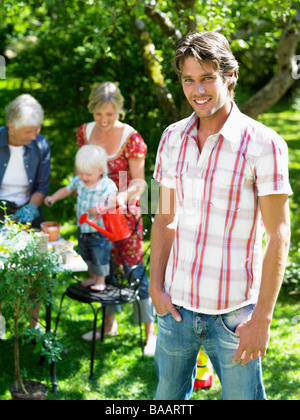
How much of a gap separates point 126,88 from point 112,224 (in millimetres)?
3298

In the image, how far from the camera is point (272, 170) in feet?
6.79

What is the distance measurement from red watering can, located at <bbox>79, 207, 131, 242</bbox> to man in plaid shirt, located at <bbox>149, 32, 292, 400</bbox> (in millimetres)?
1585

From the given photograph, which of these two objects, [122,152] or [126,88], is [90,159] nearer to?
[122,152]

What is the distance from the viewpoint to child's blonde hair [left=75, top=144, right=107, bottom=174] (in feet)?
13.2

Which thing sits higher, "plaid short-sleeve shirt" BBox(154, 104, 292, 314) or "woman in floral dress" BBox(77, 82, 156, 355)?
"woman in floral dress" BBox(77, 82, 156, 355)

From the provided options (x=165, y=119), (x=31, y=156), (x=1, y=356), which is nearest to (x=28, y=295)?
(x=1, y=356)

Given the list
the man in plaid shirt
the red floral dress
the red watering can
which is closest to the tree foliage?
the red floral dress

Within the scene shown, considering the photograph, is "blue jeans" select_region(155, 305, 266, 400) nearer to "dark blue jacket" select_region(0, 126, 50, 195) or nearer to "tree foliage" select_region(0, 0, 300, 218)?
"dark blue jacket" select_region(0, 126, 50, 195)

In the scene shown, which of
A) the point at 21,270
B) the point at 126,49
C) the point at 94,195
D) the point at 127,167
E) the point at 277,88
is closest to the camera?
the point at 21,270

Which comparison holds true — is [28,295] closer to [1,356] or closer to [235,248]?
[1,356]

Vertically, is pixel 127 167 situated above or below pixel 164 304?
above

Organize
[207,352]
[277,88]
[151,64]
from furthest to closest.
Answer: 1. [277,88]
2. [151,64]
3. [207,352]

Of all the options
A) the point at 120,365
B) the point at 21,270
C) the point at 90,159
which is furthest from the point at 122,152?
the point at 120,365
